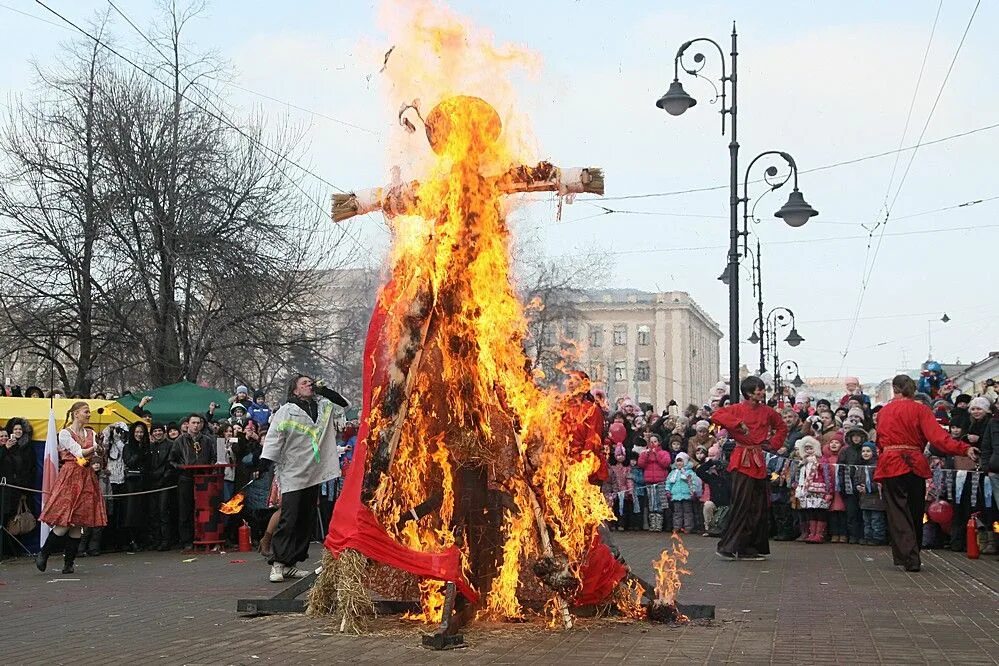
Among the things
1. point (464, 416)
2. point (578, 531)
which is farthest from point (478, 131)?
point (578, 531)

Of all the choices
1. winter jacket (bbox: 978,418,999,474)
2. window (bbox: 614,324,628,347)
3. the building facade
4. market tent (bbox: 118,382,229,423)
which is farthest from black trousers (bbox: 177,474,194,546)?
window (bbox: 614,324,628,347)

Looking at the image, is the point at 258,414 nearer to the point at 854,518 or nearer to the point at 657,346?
the point at 854,518

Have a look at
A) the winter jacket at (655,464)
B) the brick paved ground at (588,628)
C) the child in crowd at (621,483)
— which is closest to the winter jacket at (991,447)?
the brick paved ground at (588,628)

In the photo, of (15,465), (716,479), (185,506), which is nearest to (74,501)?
(15,465)

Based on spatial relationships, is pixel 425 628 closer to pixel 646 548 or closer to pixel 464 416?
pixel 464 416

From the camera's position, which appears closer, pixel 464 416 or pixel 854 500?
pixel 464 416

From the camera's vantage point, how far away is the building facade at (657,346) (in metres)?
Answer: 85.9

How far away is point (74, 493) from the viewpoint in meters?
13.4

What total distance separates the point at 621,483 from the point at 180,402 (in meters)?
7.77

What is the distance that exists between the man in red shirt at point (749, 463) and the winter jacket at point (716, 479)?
15.0ft

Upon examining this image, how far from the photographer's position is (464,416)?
324 inches

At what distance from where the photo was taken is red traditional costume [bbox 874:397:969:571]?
12.4 meters

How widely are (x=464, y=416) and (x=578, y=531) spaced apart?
1.10m

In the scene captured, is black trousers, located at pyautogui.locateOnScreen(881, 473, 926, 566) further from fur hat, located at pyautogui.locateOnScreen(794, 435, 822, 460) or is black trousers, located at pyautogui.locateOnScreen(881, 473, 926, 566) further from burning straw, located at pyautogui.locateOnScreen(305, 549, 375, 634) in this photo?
burning straw, located at pyautogui.locateOnScreen(305, 549, 375, 634)
